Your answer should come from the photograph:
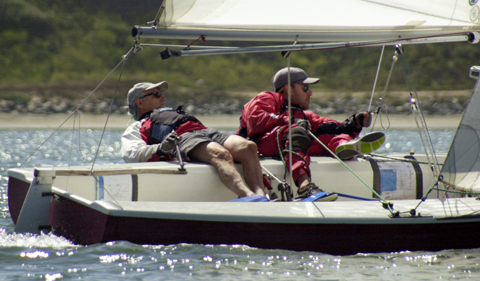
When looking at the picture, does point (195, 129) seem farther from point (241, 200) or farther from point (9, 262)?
point (9, 262)

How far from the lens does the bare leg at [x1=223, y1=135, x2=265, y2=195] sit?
3.96 m

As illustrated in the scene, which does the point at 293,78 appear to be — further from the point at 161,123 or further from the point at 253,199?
the point at 253,199

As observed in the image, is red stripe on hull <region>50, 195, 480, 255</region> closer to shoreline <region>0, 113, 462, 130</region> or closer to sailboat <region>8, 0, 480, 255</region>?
sailboat <region>8, 0, 480, 255</region>

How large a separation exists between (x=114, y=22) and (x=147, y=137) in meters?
44.0

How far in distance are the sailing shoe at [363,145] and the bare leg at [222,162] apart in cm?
90

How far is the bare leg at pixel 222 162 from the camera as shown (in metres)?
3.80

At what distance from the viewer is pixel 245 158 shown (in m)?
3.99

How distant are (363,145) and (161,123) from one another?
1364 mm

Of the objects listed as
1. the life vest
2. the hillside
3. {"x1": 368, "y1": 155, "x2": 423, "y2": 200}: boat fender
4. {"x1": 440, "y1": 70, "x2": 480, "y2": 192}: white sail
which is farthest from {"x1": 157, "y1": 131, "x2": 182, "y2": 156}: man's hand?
the hillside

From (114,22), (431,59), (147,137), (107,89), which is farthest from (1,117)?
(147,137)

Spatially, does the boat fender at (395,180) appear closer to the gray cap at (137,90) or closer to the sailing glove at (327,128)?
the sailing glove at (327,128)

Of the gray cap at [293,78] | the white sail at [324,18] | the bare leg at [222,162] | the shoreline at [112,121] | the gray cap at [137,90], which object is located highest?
the white sail at [324,18]

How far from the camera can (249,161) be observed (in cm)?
398

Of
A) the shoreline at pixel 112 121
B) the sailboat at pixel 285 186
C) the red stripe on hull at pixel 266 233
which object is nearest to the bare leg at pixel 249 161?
the sailboat at pixel 285 186
